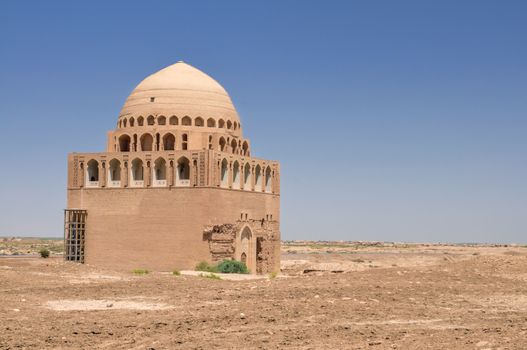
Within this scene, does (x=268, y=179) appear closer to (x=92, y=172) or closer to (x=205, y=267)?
(x=205, y=267)

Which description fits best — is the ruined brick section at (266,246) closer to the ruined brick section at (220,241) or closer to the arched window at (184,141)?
the ruined brick section at (220,241)

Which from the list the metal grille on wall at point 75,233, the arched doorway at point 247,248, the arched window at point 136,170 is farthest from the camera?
the metal grille on wall at point 75,233

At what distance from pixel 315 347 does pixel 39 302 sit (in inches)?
377

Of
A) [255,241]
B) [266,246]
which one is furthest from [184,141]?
[266,246]

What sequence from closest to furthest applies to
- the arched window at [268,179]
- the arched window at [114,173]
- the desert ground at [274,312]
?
the desert ground at [274,312], the arched window at [114,173], the arched window at [268,179]

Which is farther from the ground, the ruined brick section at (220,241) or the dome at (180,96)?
the dome at (180,96)

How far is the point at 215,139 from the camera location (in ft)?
138

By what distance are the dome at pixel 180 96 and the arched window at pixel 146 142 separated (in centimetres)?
128

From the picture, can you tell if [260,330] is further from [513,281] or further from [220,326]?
[513,281]

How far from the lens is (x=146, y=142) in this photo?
42938mm

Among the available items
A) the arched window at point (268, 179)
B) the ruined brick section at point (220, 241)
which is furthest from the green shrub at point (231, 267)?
the arched window at point (268, 179)

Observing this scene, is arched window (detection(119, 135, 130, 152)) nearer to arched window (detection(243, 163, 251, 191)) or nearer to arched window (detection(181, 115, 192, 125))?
arched window (detection(181, 115, 192, 125))

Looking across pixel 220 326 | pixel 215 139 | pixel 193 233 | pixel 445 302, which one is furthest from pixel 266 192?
pixel 220 326

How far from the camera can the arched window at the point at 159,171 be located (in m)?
39.8
